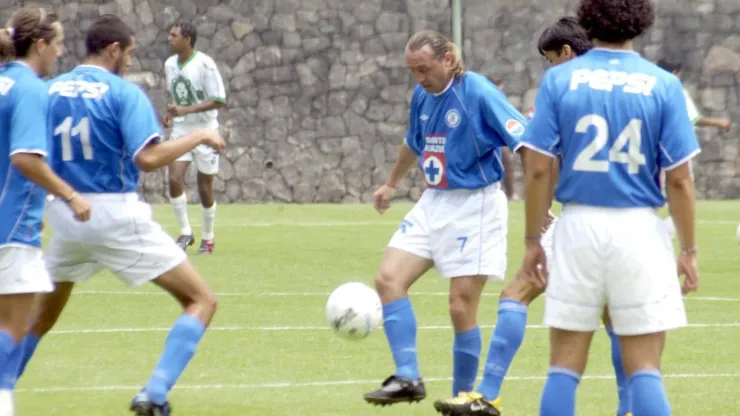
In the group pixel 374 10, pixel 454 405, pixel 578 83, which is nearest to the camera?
pixel 578 83

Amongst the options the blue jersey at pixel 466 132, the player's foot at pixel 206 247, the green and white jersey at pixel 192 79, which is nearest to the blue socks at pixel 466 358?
the blue jersey at pixel 466 132

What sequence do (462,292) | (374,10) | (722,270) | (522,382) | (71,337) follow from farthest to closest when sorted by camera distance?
(374,10), (722,270), (71,337), (522,382), (462,292)

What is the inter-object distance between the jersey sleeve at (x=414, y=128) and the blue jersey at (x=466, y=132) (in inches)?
3.2

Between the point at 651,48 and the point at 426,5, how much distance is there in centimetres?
354

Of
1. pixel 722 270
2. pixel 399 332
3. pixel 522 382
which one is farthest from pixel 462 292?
pixel 722 270

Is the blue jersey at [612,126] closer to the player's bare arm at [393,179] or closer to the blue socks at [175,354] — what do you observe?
the blue socks at [175,354]

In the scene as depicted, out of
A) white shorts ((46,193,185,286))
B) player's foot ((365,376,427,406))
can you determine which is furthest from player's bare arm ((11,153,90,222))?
player's foot ((365,376,427,406))

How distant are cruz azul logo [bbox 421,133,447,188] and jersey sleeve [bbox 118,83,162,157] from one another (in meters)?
1.50

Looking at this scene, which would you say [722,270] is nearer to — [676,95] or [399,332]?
[399,332]

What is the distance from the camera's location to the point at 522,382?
8930 mm

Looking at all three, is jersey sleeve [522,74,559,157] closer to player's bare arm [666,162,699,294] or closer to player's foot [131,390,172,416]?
player's bare arm [666,162,699,294]

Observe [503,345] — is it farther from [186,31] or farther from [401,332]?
[186,31]

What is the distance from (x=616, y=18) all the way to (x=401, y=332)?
8.49 ft

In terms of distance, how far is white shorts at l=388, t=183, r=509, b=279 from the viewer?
8.05m
